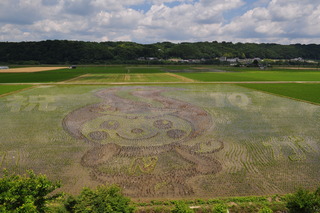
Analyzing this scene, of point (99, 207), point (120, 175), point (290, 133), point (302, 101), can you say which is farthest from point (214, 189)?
point (302, 101)

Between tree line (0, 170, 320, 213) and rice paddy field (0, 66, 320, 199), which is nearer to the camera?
tree line (0, 170, 320, 213)

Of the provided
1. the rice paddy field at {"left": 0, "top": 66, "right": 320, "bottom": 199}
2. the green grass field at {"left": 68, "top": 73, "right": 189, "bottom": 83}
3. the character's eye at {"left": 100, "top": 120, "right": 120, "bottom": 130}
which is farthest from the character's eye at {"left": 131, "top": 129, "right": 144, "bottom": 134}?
the green grass field at {"left": 68, "top": 73, "right": 189, "bottom": 83}

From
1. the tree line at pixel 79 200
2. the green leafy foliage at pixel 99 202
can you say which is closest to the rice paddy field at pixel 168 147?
the green leafy foliage at pixel 99 202

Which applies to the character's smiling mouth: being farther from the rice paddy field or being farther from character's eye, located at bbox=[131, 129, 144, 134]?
the rice paddy field

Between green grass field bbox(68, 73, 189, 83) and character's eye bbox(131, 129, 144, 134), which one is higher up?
green grass field bbox(68, 73, 189, 83)

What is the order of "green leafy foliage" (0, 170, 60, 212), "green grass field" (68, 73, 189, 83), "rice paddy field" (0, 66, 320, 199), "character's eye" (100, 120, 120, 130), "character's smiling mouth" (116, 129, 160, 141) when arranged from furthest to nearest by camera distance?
"green grass field" (68, 73, 189, 83)
"character's eye" (100, 120, 120, 130)
"character's smiling mouth" (116, 129, 160, 141)
"rice paddy field" (0, 66, 320, 199)
"green leafy foliage" (0, 170, 60, 212)

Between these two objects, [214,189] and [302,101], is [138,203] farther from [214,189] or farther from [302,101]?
[302,101]
